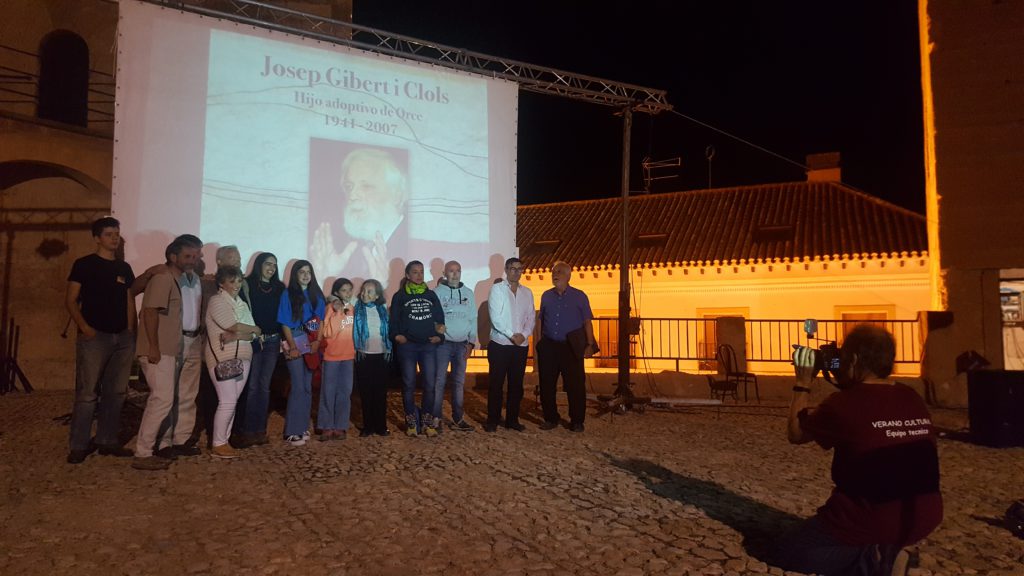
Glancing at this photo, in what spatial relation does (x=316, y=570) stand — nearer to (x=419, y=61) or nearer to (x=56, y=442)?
(x=56, y=442)

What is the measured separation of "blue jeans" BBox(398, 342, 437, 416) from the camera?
619cm

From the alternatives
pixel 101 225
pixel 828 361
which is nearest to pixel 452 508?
pixel 828 361

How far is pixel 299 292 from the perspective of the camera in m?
5.89

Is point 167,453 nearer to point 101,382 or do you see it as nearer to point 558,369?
point 101,382

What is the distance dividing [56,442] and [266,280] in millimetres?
2347

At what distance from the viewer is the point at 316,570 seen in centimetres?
285

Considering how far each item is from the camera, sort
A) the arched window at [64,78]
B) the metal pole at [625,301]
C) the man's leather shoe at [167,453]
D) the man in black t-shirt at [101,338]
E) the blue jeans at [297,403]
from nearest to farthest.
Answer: the man in black t-shirt at [101,338] < the man's leather shoe at [167,453] < the blue jeans at [297,403] < the metal pole at [625,301] < the arched window at [64,78]

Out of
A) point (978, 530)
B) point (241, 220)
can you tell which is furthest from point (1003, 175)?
point (241, 220)

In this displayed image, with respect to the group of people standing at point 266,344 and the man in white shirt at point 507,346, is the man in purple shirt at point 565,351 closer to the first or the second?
the group of people standing at point 266,344

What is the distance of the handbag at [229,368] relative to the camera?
199 inches

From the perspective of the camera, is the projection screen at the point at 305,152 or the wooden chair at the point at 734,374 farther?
the wooden chair at the point at 734,374

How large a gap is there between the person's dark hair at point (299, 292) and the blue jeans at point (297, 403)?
1.40ft

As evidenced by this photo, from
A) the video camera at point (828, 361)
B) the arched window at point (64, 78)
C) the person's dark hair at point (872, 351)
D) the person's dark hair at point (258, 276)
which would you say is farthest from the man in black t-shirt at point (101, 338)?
the arched window at point (64, 78)

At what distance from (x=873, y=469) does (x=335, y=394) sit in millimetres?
4633
